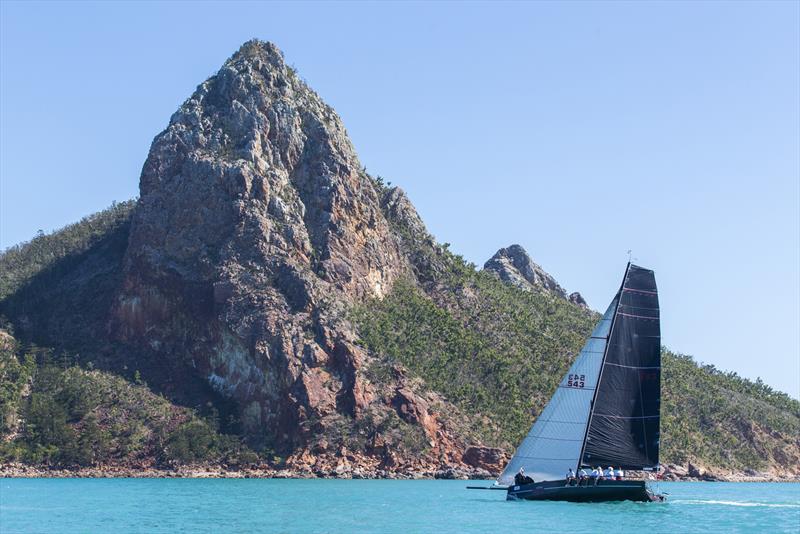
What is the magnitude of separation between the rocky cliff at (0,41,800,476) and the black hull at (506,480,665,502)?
53.5m

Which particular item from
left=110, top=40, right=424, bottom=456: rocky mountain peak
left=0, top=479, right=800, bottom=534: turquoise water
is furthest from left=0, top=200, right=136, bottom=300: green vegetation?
left=0, top=479, right=800, bottom=534: turquoise water

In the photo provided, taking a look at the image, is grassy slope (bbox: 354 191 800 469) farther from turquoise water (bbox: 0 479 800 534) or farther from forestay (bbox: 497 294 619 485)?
forestay (bbox: 497 294 619 485)

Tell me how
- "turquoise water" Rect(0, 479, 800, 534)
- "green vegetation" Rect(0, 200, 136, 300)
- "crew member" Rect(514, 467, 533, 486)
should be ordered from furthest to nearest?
"green vegetation" Rect(0, 200, 136, 300) → "crew member" Rect(514, 467, 533, 486) → "turquoise water" Rect(0, 479, 800, 534)

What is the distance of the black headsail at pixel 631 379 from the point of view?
233 ft

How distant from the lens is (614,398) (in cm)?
7138

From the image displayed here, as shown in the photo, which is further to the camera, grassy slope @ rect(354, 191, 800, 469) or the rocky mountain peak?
grassy slope @ rect(354, 191, 800, 469)

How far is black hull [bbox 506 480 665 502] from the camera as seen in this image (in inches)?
2869

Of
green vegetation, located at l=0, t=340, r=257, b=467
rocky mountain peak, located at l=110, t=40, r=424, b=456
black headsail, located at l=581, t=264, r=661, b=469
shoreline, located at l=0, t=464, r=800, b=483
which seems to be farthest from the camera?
rocky mountain peak, located at l=110, t=40, r=424, b=456

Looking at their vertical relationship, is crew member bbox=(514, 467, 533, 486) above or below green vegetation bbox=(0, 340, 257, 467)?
below

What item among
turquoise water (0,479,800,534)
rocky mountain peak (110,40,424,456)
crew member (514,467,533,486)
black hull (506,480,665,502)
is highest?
rocky mountain peak (110,40,424,456)

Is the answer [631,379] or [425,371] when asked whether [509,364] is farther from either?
[631,379]

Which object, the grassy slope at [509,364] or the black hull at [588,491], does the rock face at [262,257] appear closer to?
the grassy slope at [509,364]

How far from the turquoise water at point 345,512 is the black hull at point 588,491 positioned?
2.24 ft

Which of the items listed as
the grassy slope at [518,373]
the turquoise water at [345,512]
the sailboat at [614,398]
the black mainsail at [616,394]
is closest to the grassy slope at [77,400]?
the grassy slope at [518,373]
